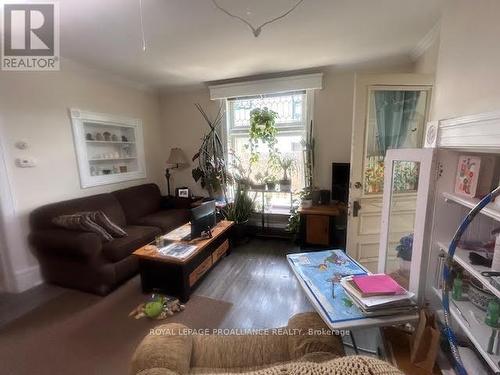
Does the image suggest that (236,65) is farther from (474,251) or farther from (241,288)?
→ (474,251)

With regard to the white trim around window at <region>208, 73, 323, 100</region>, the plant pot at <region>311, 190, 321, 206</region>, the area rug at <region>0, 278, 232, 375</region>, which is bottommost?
the area rug at <region>0, 278, 232, 375</region>

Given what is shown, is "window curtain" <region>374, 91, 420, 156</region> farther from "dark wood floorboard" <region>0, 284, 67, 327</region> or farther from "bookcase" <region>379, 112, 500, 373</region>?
"dark wood floorboard" <region>0, 284, 67, 327</region>

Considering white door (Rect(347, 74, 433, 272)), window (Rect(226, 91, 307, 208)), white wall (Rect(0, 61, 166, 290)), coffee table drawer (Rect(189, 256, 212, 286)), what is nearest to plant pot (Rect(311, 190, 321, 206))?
window (Rect(226, 91, 307, 208))

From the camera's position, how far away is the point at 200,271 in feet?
7.66

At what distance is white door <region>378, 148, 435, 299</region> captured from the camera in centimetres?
115

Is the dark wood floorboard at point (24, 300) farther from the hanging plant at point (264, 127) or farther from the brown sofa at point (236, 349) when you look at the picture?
the hanging plant at point (264, 127)

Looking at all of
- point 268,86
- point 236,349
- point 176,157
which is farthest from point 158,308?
point 268,86

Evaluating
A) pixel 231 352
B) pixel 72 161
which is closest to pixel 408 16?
pixel 231 352

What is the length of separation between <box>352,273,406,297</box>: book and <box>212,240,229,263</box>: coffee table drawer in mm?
1809

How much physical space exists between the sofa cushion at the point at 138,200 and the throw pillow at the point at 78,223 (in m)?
→ 0.86

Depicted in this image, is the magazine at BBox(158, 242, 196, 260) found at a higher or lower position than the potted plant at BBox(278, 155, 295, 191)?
lower

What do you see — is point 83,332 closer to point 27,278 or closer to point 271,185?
point 27,278

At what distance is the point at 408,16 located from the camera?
1801mm

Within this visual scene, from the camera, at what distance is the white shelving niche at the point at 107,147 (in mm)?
2842
